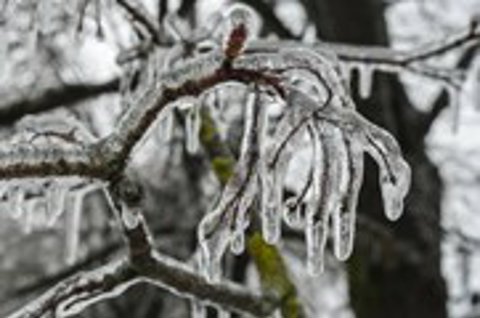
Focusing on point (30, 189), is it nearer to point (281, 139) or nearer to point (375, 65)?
point (281, 139)

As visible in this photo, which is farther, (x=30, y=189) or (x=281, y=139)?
(x=30, y=189)

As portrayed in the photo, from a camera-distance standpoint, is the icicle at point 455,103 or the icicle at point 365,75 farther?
the icicle at point 455,103

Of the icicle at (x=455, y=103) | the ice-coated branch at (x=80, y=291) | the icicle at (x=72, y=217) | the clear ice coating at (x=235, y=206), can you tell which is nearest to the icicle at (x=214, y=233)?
the clear ice coating at (x=235, y=206)

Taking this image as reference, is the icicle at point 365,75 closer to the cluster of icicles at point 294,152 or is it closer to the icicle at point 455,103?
the icicle at point 455,103

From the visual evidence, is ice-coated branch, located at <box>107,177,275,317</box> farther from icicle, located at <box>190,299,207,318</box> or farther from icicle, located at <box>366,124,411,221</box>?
icicle, located at <box>366,124,411,221</box>

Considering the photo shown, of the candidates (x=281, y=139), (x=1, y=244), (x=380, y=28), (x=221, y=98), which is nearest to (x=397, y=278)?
(x=380, y=28)

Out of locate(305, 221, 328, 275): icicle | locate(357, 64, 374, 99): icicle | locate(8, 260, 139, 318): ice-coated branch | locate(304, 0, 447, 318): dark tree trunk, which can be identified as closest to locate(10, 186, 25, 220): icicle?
locate(8, 260, 139, 318): ice-coated branch
